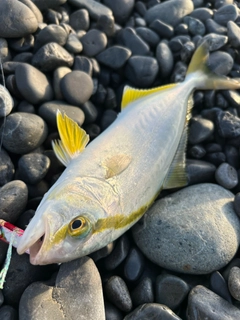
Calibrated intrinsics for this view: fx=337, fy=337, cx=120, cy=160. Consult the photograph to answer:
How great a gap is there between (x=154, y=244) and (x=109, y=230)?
2.33ft

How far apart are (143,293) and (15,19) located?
139 inches

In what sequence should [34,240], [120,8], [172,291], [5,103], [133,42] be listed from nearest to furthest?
[34,240]
[172,291]
[5,103]
[133,42]
[120,8]

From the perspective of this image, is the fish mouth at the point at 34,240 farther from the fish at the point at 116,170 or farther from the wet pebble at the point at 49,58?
the wet pebble at the point at 49,58

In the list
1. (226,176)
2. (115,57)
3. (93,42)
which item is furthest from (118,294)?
(93,42)

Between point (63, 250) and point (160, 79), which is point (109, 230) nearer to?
point (63, 250)

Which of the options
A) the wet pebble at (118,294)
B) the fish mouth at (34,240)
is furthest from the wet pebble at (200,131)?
the fish mouth at (34,240)

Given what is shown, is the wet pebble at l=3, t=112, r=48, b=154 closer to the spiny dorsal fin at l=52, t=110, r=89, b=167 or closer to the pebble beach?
the pebble beach

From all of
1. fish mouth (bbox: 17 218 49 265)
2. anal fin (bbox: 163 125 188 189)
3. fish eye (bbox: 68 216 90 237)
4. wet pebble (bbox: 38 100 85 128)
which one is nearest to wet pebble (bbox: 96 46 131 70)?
wet pebble (bbox: 38 100 85 128)

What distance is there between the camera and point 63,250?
2520 mm

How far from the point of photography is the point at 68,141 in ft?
11.0

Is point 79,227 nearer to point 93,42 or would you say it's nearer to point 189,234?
point 189,234

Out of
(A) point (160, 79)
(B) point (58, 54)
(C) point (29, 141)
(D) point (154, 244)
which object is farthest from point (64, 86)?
(D) point (154, 244)

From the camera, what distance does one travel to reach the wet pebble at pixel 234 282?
3010 mm

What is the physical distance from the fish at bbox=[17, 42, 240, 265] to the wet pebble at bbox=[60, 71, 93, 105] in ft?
1.62
